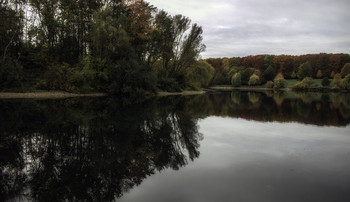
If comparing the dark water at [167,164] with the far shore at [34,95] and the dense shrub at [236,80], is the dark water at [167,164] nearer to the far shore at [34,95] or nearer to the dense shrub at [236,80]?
the far shore at [34,95]

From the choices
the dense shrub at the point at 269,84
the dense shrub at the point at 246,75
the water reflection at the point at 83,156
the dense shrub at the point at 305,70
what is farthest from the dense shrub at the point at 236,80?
the water reflection at the point at 83,156

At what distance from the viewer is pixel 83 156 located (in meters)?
7.05

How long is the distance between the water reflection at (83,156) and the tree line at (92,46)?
2117 cm

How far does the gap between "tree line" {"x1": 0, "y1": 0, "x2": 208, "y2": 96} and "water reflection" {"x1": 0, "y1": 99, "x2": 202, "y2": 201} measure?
2117 centimetres

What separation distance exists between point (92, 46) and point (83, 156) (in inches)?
1292

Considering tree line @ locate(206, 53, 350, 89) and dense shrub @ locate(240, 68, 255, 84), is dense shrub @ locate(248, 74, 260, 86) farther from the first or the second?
dense shrub @ locate(240, 68, 255, 84)

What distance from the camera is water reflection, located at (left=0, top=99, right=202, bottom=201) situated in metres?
5.05

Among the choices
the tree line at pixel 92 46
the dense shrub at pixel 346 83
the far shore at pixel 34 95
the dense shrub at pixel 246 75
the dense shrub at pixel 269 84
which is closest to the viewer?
the far shore at pixel 34 95

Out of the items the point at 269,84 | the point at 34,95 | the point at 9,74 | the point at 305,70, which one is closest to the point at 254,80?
the point at 269,84

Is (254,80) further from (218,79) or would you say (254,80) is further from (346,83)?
(346,83)

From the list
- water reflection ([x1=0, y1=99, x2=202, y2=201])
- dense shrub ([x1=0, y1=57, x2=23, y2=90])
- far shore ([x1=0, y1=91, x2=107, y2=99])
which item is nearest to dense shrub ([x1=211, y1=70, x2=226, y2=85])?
far shore ([x1=0, y1=91, x2=107, y2=99])

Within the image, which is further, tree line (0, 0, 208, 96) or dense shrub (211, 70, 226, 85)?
dense shrub (211, 70, 226, 85)

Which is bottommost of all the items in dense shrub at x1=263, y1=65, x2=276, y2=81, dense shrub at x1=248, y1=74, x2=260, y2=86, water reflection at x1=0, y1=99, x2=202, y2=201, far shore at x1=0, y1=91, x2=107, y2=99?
far shore at x1=0, y1=91, x2=107, y2=99

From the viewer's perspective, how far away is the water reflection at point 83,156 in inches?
199
